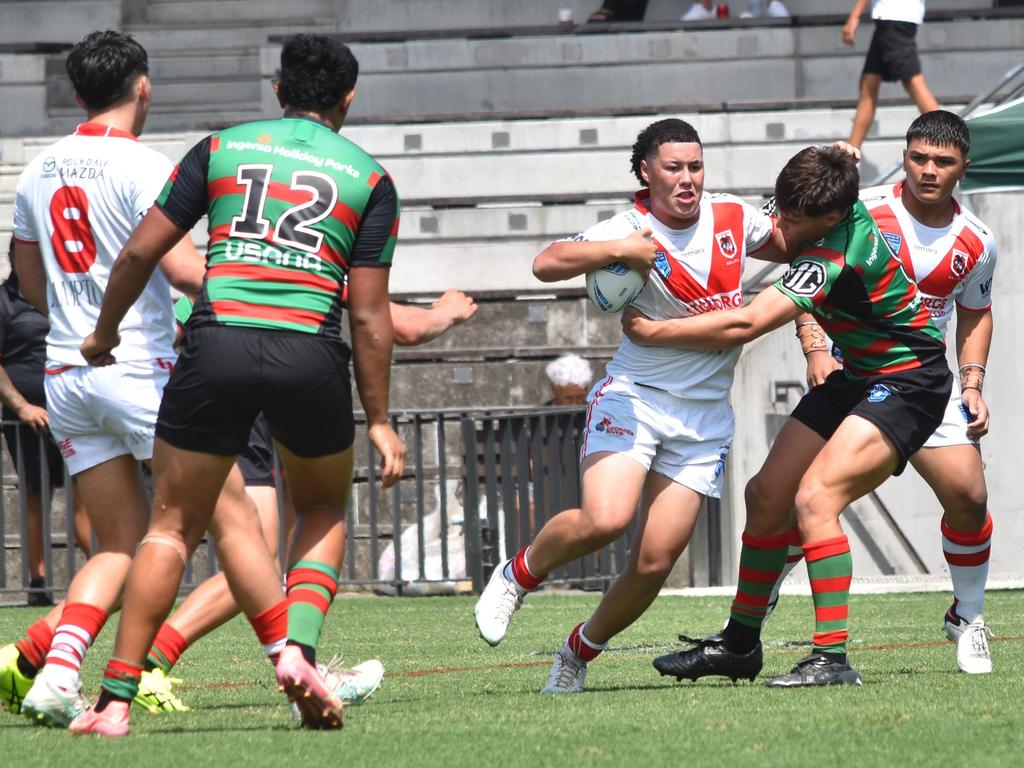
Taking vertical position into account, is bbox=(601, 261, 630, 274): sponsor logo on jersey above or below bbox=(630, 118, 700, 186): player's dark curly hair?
below

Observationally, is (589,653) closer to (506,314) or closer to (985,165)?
(985,165)

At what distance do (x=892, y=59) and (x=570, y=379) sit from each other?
387 centimetres

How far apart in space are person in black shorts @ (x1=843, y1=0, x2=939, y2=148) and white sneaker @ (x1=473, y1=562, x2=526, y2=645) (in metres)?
→ 8.75

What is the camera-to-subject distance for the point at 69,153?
565 centimetres

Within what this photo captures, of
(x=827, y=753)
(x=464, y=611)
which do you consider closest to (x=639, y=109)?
(x=464, y=611)

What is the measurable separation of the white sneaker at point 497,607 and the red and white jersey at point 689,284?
862 millimetres

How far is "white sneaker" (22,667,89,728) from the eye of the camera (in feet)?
16.9

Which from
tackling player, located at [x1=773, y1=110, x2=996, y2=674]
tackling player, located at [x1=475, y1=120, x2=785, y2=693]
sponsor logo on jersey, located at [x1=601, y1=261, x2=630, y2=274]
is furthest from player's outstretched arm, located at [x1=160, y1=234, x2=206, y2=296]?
tackling player, located at [x1=773, y1=110, x2=996, y2=674]

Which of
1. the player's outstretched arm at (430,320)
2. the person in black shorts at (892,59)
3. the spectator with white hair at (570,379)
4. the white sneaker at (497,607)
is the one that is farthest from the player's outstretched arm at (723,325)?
the person in black shorts at (892,59)

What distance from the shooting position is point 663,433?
6227mm

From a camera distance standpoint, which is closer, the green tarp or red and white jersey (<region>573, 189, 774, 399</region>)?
red and white jersey (<region>573, 189, 774, 399</region>)

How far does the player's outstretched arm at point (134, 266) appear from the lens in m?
5.01

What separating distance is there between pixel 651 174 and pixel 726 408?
88 cm

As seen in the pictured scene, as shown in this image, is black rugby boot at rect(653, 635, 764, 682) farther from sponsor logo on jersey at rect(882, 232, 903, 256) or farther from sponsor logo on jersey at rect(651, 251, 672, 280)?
sponsor logo on jersey at rect(882, 232, 903, 256)
